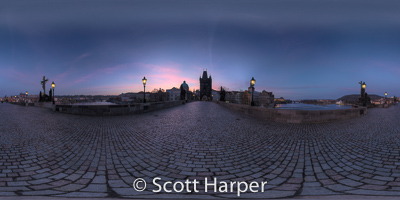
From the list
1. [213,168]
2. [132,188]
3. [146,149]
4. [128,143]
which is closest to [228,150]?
[213,168]

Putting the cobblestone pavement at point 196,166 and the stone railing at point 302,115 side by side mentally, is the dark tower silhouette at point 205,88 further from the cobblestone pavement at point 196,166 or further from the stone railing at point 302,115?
the cobblestone pavement at point 196,166

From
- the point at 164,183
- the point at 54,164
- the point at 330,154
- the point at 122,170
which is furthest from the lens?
the point at 330,154

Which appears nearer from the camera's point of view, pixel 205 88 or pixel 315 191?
pixel 315 191

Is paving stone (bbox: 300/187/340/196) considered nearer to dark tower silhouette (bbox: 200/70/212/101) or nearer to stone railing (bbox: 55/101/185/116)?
stone railing (bbox: 55/101/185/116)

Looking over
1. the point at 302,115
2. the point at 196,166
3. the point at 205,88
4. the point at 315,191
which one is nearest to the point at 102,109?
the point at 196,166

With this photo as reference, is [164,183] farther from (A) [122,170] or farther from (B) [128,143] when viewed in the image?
(B) [128,143]

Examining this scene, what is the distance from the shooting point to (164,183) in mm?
2939

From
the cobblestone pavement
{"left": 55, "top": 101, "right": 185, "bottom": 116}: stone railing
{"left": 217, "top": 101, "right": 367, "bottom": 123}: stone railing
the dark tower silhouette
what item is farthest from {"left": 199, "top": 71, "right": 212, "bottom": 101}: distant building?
the cobblestone pavement

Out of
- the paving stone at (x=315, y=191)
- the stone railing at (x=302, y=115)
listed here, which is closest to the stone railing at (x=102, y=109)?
the stone railing at (x=302, y=115)

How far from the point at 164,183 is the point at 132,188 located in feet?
1.79

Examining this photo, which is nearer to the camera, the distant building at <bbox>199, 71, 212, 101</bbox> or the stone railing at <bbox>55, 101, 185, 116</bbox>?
the stone railing at <bbox>55, 101, 185, 116</bbox>

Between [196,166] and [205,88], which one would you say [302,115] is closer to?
[196,166]

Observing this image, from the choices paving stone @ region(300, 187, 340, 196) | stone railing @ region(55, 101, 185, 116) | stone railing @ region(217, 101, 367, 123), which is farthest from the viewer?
stone railing @ region(55, 101, 185, 116)

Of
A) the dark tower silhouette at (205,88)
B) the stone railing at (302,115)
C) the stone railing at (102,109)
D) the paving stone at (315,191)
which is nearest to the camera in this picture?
the paving stone at (315,191)
